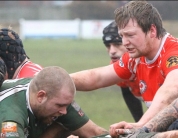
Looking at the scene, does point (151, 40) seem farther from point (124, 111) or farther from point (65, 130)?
point (124, 111)

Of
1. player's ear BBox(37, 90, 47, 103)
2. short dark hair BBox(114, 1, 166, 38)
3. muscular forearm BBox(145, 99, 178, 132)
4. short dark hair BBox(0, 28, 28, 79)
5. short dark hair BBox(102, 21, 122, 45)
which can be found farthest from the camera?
→ short dark hair BBox(102, 21, 122, 45)

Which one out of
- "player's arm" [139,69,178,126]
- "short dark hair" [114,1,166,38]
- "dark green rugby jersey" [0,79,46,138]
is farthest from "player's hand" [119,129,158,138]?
"short dark hair" [114,1,166,38]

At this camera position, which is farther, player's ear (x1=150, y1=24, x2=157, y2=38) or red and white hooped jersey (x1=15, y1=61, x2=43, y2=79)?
red and white hooped jersey (x1=15, y1=61, x2=43, y2=79)

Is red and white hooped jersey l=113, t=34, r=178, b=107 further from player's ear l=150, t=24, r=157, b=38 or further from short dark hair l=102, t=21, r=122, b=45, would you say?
short dark hair l=102, t=21, r=122, b=45

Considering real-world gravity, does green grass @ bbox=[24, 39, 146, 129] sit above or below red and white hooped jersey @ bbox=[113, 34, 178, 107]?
below

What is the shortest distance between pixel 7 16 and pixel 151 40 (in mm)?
35041

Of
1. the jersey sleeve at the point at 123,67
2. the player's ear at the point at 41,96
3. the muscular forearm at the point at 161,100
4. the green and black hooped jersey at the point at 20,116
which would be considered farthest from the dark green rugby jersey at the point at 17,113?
the jersey sleeve at the point at 123,67

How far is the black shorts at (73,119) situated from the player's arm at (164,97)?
1.61 ft

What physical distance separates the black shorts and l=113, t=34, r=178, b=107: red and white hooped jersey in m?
0.91

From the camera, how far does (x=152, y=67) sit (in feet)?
19.0

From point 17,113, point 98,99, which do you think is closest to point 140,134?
point 17,113

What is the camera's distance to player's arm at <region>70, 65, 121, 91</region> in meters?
5.97

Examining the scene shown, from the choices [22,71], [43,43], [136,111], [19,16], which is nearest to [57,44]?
[43,43]

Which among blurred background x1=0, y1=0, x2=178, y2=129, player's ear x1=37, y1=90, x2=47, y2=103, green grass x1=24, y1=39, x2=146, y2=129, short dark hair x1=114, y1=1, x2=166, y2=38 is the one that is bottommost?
blurred background x1=0, y1=0, x2=178, y2=129
